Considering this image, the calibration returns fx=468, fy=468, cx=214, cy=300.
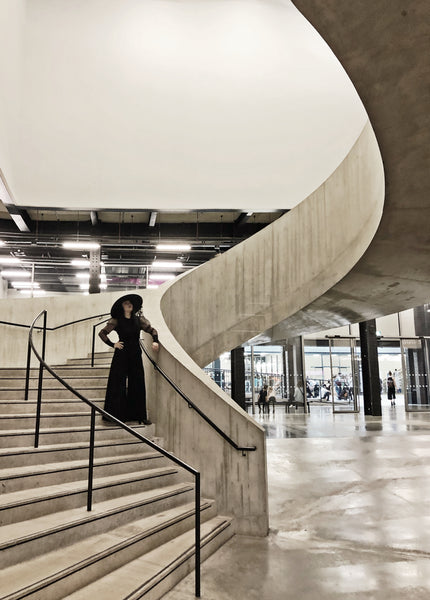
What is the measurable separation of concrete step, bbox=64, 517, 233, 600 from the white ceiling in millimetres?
11014

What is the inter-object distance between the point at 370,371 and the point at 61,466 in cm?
1706

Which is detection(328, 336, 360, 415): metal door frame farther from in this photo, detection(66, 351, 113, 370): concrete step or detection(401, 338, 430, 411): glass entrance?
detection(66, 351, 113, 370): concrete step

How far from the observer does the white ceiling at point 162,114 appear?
13.5 metres

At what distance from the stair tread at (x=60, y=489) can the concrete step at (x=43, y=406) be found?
1365 mm

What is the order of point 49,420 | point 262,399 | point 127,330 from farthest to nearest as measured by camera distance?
1. point 262,399
2. point 127,330
3. point 49,420

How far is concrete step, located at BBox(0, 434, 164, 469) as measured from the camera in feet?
13.9

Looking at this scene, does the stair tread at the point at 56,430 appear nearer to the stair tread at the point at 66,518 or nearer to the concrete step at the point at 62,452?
the concrete step at the point at 62,452

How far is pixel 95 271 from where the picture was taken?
16141mm

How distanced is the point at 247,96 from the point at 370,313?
25.9 ft

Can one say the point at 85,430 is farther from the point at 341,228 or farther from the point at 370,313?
the point at 370,313

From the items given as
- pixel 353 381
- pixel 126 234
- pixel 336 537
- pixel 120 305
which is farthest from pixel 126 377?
pixel 353 381

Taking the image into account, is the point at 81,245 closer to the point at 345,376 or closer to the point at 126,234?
the point at 126,234

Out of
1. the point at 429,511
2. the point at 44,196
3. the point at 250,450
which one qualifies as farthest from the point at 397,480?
the point at 44,196

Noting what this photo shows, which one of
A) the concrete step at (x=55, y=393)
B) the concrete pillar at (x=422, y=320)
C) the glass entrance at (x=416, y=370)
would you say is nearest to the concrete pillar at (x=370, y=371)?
the glass entrance at (x=416, y=370)
